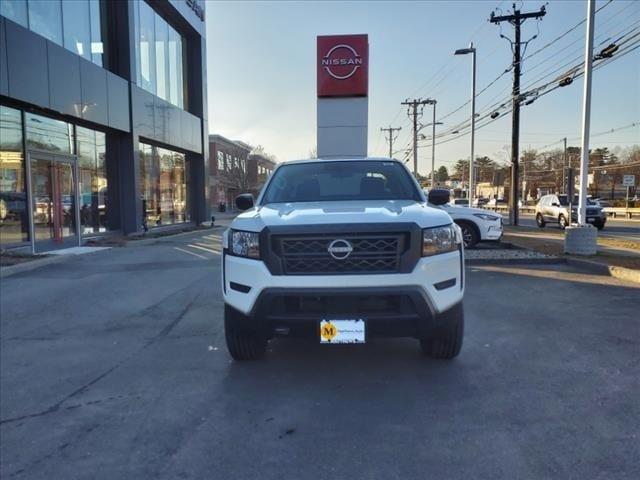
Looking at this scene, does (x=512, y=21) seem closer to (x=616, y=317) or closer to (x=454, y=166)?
(x=616, y=317)

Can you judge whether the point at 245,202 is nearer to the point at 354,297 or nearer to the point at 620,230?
the point at 354,297

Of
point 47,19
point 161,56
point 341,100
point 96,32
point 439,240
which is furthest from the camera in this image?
point 161,56

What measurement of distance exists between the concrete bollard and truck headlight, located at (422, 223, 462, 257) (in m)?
8.07

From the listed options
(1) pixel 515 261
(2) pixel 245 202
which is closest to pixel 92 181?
(2) pixel 245 202

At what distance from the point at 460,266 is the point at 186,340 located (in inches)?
121

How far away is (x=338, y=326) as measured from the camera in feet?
11.9

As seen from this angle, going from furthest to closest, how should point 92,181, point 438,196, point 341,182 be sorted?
1. point 92,181
2. point 341,182
3. point 438,196

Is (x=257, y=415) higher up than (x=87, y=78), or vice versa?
(x=87, y=78)

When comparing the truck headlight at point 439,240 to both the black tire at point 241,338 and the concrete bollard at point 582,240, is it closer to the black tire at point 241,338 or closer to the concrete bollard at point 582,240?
the black tire at point 241,338

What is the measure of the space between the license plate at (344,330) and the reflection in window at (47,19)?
556 inches

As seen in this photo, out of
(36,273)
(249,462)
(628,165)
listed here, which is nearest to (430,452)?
(249,462)

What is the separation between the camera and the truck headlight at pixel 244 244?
Answer: 382cm

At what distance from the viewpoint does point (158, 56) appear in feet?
73.2

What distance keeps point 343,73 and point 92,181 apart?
383 inches
